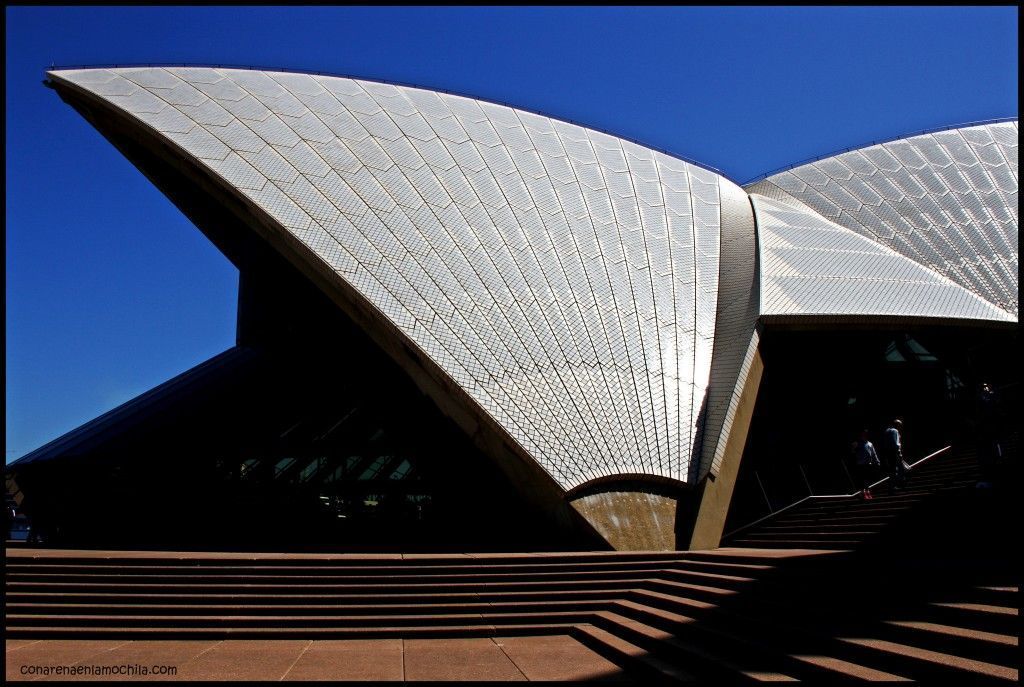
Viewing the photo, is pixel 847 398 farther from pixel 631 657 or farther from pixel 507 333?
pixel 631 657

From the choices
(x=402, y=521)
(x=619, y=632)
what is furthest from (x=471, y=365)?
(x=402, y=521)

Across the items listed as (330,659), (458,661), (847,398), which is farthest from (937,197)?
(330,659)

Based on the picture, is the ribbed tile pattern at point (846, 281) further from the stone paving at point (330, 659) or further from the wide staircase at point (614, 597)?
the stone paving at point (330, 659)

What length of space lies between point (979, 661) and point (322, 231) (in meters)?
12.1

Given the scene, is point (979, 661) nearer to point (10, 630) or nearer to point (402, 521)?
point (10, 630)

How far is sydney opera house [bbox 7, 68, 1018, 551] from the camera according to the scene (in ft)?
43.7

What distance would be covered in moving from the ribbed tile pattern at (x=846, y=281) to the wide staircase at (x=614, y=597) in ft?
16.3

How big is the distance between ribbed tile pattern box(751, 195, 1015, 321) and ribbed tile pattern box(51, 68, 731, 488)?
4.75 ft

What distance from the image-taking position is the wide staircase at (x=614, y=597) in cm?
631

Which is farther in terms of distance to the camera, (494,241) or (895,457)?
(494,241)

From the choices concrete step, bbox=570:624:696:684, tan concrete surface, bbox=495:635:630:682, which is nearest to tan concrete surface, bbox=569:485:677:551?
concrete step, bbox=570:624:696:684

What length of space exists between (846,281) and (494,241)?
7874 mm

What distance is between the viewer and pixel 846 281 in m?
16.2

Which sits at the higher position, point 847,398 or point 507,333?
point 507,333
